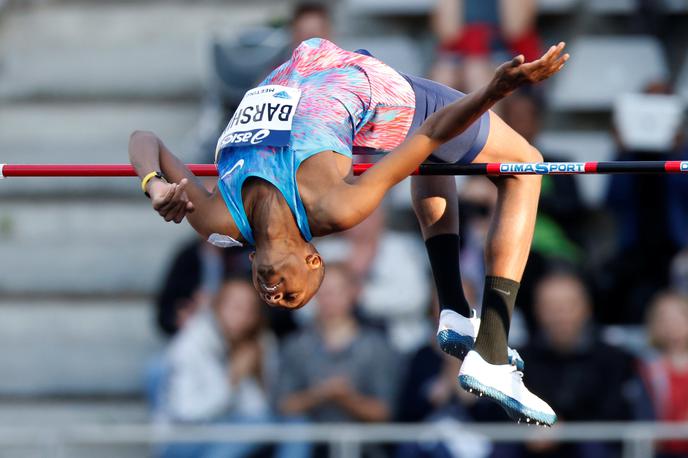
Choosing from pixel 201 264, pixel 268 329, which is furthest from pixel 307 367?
pixel 201 264

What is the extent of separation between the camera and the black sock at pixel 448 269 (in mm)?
6129

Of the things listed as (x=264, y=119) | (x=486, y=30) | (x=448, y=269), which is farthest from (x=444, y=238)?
(x=486, y=30)

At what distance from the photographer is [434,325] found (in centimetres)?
825

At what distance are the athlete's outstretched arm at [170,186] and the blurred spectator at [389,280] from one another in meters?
2.84

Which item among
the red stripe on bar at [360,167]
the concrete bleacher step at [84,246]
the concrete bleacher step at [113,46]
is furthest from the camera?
the concrete bleacher step at [113,46]

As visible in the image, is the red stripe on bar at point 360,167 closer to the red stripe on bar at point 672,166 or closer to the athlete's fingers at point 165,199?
the athlete's fingers at point 165,199

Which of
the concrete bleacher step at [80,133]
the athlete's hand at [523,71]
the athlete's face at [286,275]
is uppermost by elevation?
the concrete bleacher step at [80,133]

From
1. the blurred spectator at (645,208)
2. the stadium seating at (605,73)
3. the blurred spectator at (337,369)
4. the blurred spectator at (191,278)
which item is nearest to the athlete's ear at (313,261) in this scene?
the blurred spectator at (337,369)

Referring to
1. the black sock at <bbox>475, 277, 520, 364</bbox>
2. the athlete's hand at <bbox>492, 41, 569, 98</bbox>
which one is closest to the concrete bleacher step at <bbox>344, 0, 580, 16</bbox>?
the black sock at <bbox>475, 277, 520, 364</bbox>

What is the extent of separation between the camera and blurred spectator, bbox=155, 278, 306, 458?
320 inches

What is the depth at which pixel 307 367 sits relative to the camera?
8.08m

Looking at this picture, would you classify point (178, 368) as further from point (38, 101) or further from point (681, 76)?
point (681, 76)

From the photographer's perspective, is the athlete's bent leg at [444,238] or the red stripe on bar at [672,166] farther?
the athlete's bent leg at [444,238]

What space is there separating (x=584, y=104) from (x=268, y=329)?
2.63 metres
